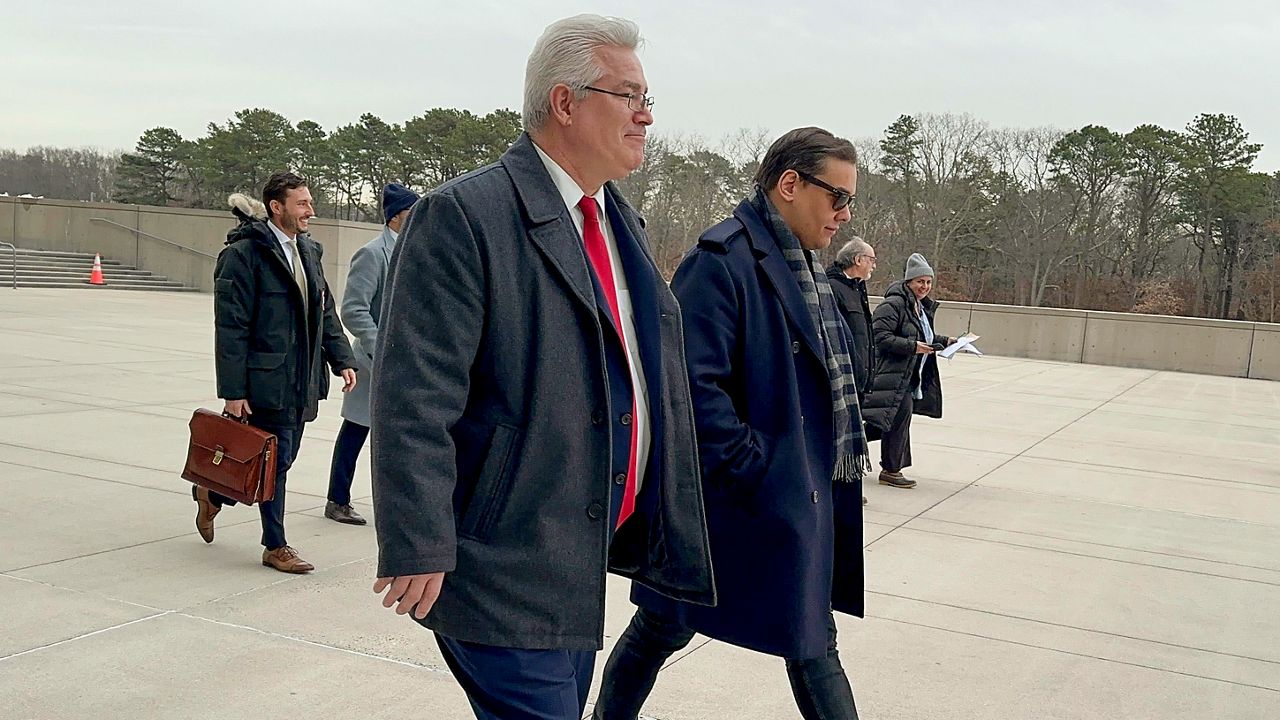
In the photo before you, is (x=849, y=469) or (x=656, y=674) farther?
(x=849, y=469)

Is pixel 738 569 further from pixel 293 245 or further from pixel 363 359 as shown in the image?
pixel 363 359

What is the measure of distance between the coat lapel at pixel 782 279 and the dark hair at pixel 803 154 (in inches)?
5.9

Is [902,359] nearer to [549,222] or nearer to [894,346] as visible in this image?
[894,346]

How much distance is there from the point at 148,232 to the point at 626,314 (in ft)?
108

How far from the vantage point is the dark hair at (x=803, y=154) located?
10.8 feet

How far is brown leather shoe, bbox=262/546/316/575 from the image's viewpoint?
16.9 ft

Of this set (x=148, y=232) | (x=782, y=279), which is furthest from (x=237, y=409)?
(x=148, y=232)

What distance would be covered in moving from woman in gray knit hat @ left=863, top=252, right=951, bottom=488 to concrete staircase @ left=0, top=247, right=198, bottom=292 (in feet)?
78.2

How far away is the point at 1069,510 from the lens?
8047 millimetres

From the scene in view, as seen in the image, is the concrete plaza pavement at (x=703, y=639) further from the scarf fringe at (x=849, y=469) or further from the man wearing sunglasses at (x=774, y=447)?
the scarf fringe at (x=849, y=469)

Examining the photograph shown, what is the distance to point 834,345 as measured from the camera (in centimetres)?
323

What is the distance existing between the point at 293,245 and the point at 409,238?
10.9 ft

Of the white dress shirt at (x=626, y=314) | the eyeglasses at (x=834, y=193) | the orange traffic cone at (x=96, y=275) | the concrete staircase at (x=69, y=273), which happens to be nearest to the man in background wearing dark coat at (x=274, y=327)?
the eyeglasses at (x=834, y=193)

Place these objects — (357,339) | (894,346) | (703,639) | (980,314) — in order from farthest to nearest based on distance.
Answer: (980,314) < (894,346) < (357,339) < (703,639)
